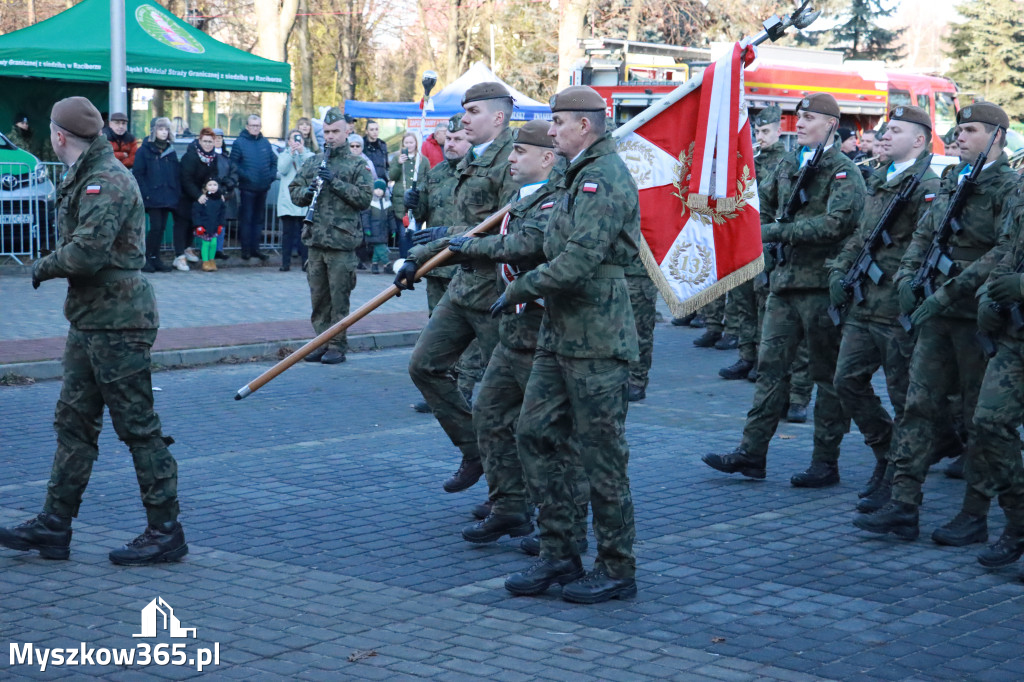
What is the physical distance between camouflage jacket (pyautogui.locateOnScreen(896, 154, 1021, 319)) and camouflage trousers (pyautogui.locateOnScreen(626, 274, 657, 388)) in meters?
3.84

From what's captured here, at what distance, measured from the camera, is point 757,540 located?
6594 millimetres

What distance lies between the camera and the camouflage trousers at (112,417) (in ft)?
19.4

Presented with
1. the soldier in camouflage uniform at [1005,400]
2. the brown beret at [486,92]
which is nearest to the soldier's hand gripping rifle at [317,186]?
the brown beret at [486,92]

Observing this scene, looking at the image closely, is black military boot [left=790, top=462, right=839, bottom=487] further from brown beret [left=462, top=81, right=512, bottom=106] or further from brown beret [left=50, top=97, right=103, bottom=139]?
brown beret [left=50, top=97, right=103, bottom=139]

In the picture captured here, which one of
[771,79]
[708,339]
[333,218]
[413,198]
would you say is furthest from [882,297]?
[771,79]

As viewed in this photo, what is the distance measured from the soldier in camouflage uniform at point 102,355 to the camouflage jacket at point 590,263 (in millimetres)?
1805

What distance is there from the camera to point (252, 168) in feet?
61.5

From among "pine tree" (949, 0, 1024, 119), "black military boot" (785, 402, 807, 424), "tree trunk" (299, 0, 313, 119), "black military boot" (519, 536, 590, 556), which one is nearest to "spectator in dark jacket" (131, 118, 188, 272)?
"black military boot" (785, 402, 807, 424)

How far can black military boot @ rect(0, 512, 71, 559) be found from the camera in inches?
235

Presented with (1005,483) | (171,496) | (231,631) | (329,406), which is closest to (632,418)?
(329,406)

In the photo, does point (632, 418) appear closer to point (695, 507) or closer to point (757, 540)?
point (695, 507)

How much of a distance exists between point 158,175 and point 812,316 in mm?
11880

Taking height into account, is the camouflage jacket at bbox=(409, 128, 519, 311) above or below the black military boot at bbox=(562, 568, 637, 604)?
above

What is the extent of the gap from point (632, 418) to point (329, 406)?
2.37 m
